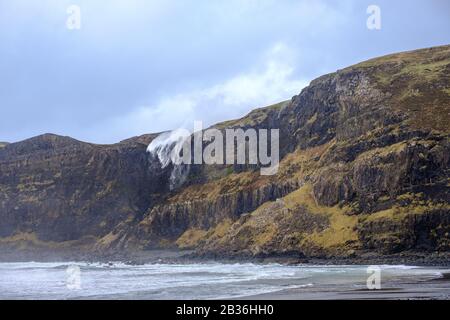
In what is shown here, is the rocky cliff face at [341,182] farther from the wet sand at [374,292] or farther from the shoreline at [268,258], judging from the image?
the wet sand at [374,292]

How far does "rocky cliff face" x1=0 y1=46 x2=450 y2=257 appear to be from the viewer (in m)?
113

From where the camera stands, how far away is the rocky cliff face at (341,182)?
113312 mm

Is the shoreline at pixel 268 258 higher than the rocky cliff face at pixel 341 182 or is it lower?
lower

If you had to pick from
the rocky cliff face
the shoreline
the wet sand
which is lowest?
the shoreline

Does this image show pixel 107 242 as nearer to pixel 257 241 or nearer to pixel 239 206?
pixel 239 206

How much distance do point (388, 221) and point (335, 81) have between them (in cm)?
5677

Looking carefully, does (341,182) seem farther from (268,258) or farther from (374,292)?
(374,292)

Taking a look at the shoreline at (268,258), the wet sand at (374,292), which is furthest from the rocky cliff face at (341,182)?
the wet sand at (374,292)

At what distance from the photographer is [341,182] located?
13000 centimetres

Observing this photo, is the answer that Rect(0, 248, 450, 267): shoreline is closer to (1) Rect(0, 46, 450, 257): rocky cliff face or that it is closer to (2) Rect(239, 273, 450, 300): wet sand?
(1) Rect(0, 46, 450, 257): rocky cliff face

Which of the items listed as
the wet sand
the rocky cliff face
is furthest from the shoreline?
the wet sand

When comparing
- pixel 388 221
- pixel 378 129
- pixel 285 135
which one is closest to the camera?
pixel 388 221

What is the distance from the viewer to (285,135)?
17362 centimetres
